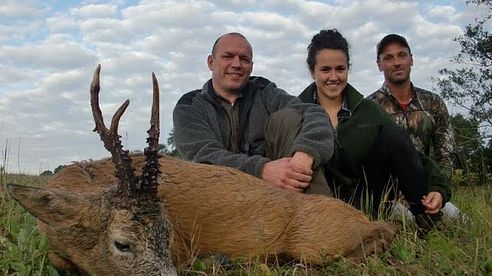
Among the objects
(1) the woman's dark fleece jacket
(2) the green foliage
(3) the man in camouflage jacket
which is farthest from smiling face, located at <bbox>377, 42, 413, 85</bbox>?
(1) the woman's dark fleece jacket

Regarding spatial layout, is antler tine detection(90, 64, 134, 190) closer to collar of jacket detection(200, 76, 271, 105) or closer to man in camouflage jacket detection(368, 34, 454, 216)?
collar of jacket detection(200, 76, 271, 105)

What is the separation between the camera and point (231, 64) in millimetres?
6652

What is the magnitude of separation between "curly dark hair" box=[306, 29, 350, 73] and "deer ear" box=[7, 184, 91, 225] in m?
3.31

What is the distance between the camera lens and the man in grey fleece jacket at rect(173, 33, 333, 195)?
573 cm

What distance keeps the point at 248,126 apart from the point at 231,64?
0.65 meters

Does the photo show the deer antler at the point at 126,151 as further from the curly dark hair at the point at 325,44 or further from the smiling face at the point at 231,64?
the curly dark hair at the point at 325,44

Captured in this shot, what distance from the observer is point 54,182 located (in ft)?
16.2

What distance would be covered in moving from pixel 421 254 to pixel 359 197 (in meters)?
1.80

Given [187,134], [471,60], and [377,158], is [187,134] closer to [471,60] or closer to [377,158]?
[377,158]

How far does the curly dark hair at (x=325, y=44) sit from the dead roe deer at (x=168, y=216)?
6.52ft

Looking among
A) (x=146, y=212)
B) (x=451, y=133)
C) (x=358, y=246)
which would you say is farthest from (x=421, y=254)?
(x=451, y=133)

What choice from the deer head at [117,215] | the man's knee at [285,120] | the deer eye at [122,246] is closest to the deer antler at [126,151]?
the deer head at [117,215]

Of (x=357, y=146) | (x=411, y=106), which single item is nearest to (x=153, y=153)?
(x=357, y=146)

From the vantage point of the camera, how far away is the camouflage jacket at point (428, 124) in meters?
8.23
